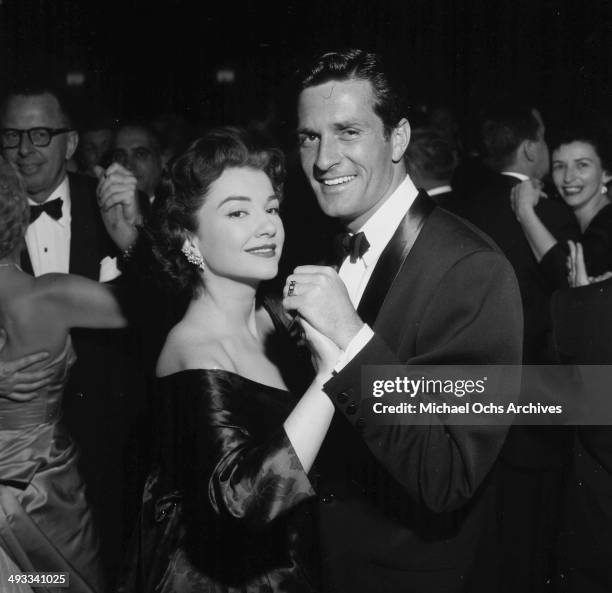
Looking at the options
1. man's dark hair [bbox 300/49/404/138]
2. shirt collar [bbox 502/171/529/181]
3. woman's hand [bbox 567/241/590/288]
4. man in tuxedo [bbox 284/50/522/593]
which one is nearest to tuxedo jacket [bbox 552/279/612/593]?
man in tuxedo [bbox 284/50/522/593]

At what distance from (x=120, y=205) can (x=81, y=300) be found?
45cm

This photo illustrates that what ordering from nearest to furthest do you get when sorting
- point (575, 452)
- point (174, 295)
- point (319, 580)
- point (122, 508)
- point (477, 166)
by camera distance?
point (319, 580) < point (174, 295) < point (575, 452) < point (122, 508) < point (477, 166)

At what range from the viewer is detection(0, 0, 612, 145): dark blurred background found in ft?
14.8

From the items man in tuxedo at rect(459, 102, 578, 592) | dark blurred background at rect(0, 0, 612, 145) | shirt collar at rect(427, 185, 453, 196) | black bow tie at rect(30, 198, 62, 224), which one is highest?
dark blurred background at rect(0, 0, 612, 145)

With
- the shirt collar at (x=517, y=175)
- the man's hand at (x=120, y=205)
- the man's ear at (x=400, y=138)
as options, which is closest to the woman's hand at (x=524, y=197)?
the shirt collar at (x=517, y=175)

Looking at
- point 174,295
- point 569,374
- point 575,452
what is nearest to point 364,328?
point 174,295

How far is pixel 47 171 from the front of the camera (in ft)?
9.29

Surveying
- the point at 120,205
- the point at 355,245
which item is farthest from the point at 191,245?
the point at 120,205

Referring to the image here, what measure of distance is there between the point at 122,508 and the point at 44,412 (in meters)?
0.71

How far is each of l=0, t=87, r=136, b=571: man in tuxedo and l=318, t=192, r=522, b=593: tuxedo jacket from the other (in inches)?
47.2

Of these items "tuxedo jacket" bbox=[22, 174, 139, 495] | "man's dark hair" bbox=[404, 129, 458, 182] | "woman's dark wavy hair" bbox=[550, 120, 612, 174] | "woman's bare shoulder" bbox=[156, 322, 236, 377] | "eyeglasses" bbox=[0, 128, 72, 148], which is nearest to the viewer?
"woman's bare shoulder" bbox=[156, 322, 236, 377]

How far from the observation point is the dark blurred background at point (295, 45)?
4.51 m

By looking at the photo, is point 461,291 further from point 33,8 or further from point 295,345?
point 33,8

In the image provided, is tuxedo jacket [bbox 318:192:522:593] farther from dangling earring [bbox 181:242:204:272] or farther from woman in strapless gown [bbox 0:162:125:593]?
woman in strapless gown [bbox 0:162:125:593]
